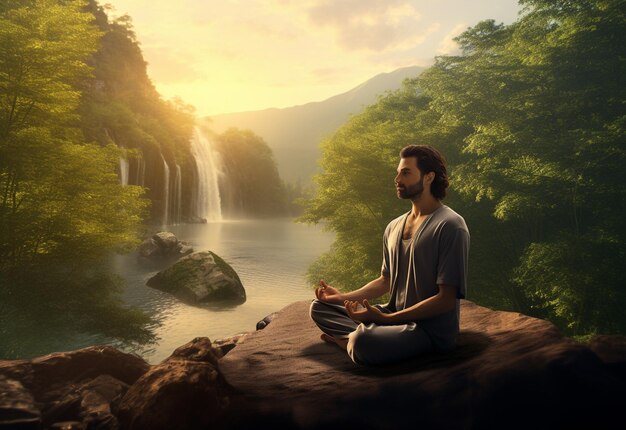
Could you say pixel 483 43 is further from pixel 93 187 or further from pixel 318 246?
pixel 318 246

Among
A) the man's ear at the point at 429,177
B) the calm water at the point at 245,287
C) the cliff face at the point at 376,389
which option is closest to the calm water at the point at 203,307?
the calm water at the point at 245,287

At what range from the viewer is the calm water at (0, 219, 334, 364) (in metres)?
10.5

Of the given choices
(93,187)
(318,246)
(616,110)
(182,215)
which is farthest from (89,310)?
(182,215)

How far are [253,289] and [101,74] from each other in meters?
39.5

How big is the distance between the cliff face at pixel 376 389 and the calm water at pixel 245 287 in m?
7.70

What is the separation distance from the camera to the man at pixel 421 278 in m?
3.05

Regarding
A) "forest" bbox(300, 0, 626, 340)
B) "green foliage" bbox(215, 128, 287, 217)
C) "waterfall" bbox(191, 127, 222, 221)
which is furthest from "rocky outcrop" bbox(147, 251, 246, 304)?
"green foliage" bbox(215, 128, 287, 217)

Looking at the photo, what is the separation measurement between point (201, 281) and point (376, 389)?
1534 cm

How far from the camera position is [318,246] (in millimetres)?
38562

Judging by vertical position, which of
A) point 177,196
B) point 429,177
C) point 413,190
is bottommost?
point 177,196

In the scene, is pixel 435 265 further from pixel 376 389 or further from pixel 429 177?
pixel 376 389

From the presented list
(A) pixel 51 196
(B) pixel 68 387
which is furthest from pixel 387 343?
Answer: (A) pixel 51 196

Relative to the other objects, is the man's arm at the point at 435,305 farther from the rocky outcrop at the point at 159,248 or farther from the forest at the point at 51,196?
the rocky outcrop at the point at 159,248

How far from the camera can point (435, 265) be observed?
3.18 metres
